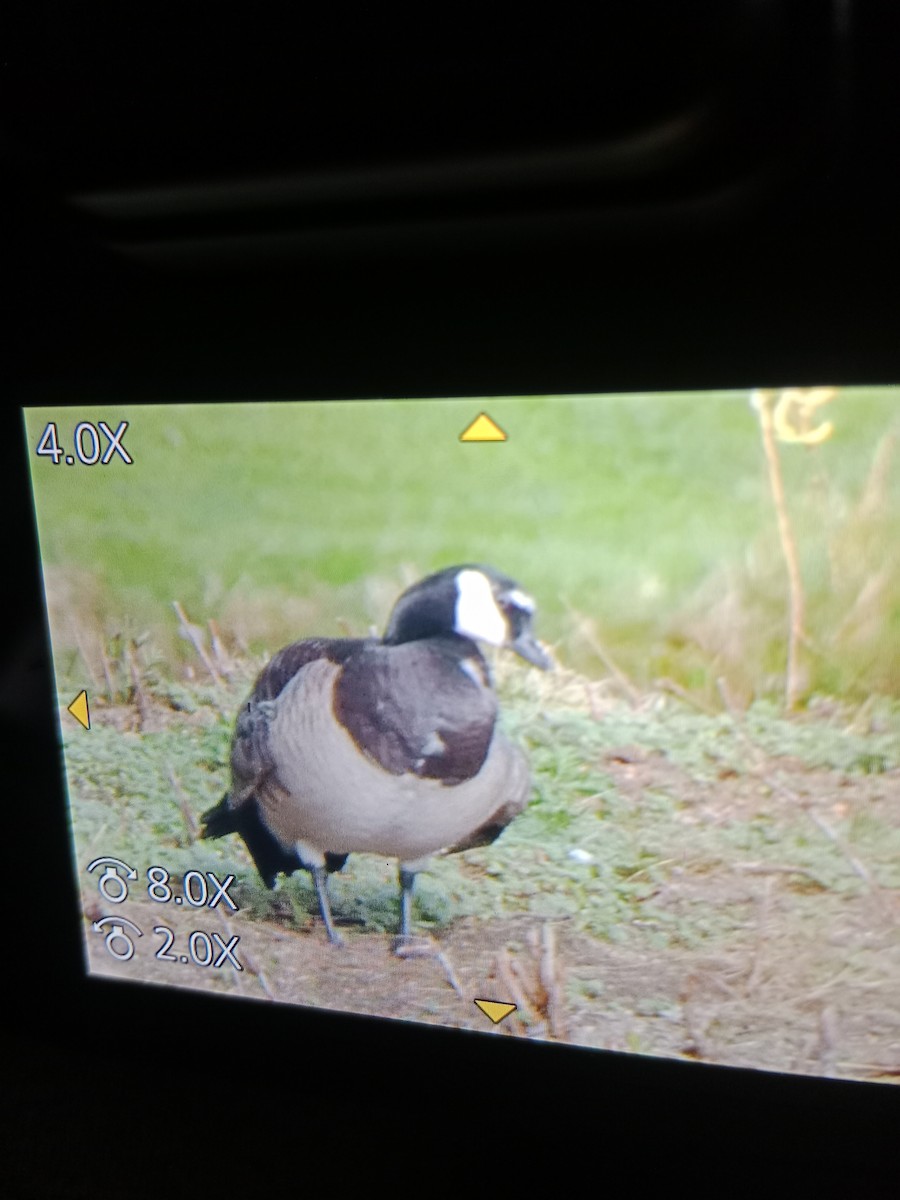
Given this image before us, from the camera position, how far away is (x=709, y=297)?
98 cm

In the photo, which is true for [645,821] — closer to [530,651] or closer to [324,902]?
[530,651]

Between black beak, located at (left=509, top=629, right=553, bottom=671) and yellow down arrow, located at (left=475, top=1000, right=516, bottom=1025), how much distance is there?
0.34 metres

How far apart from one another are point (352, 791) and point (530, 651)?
0.75 feet

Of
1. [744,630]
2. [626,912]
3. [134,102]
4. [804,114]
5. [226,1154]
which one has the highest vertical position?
[134,102]

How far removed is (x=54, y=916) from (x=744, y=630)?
831mm

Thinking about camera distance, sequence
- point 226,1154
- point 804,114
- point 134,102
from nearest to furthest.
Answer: point 804,114 < point 134,102 < point 226,1154

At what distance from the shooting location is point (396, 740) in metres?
1.09

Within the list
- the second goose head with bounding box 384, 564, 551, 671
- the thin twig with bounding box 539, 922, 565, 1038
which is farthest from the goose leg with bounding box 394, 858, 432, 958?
the second goose head with bounding box 384, 564, 551, 671

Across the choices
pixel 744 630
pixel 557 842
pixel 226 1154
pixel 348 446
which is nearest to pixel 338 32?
pixel 348 446

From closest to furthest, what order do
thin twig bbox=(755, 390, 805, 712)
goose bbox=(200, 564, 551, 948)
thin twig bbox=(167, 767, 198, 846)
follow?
1. thin twig bbox=(755, 390, 805, 712)
2. goose bbox=(200, 564, 551, 948)
3. thin twig bbox=(167, 767, 198, 846)

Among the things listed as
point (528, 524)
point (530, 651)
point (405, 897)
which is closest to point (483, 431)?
point (528, 524)

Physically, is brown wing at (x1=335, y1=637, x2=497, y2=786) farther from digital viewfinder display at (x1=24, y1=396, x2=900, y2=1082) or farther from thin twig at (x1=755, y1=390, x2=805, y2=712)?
thin twig at (x1=755, y1=390, x2=805, y2=712)

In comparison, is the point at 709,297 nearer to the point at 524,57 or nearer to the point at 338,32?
the point at 524,57

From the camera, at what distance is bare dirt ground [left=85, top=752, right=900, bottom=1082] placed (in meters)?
1.01
